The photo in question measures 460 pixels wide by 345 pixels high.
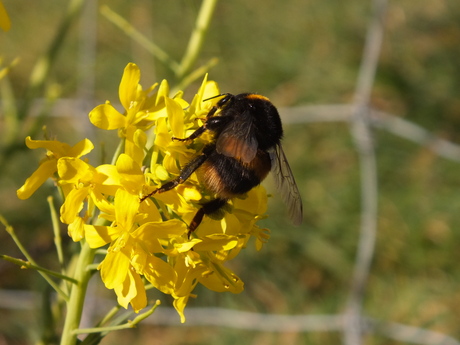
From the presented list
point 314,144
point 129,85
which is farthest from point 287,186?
point 314,144

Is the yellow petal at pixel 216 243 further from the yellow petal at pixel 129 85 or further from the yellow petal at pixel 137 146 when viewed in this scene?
the yellow petal at pixel 129 85

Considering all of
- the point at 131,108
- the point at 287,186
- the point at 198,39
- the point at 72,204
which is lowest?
the point at 72,204

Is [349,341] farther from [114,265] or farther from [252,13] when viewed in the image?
[252,13]

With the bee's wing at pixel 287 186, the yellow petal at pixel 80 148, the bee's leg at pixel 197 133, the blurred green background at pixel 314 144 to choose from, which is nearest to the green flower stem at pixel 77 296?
the yellow petal at pixel 80 148

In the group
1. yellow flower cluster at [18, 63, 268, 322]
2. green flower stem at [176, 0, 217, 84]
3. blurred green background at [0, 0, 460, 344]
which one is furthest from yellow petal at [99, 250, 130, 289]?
Result: blurred green background at [0, 0, 460, 344]

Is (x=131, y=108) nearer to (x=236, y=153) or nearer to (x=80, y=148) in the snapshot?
(x=80, y=148)

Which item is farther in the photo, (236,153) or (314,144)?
(314,144)

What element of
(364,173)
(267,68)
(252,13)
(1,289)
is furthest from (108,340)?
(252,13)

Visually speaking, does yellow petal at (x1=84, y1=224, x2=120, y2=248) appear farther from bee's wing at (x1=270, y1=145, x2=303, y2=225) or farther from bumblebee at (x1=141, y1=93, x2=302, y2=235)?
bee's wing at (x1=270, y1=145, x2=303, y2=225)
